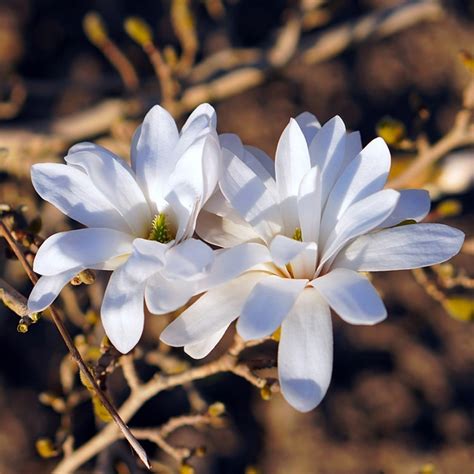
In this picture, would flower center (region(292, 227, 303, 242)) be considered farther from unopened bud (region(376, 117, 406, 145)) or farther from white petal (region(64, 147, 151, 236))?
unopened bud (region(376, 117, 406, 145))

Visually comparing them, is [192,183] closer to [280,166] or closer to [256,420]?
[280,166]

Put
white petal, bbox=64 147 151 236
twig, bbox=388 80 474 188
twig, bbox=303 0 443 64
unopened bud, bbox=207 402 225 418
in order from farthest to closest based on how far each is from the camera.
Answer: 1. twig, bbox=303 0 443 64
2. twig, bbox=388 80 474 188
3. unopened bud, bbox=207 402 225 418
4. white petal, bbox=64 147 151 236

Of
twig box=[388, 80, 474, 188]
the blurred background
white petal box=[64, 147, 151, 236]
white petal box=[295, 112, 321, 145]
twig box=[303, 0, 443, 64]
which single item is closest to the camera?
white petal box=[64, 147, 151, 236]

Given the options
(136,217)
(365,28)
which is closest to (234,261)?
(136,217)

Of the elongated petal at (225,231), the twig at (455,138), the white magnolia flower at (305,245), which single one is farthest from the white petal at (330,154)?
the twig at (455,138)

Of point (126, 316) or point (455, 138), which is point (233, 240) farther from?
point (455, 138)

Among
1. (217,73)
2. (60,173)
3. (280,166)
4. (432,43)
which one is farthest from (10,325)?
(432,43)

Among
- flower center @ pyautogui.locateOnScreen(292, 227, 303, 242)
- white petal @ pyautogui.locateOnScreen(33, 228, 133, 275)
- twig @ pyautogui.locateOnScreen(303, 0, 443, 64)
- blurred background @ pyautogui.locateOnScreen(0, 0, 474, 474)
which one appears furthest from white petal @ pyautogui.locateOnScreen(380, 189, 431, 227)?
twig @ pyautogui.locateOnScreen(303, 0, 443, 64)
